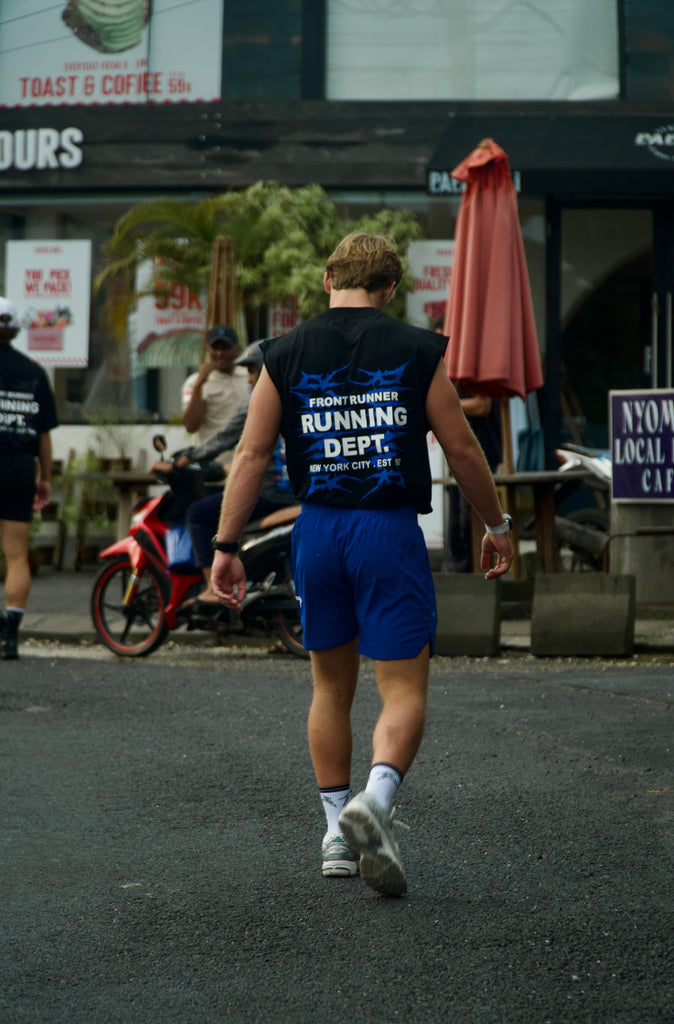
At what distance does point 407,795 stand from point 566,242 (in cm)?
1103

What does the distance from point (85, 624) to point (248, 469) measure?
616 cm

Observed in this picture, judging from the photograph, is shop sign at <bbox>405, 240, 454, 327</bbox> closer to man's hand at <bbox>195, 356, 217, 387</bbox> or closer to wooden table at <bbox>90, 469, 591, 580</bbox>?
wooden table at <bbox>90, 469, 591, 580</bbox>

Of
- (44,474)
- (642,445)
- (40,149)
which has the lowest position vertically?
(44,474)

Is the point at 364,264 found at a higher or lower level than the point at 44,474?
higher

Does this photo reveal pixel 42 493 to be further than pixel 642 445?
No

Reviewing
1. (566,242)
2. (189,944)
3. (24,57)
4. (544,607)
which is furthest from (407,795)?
(24,57)

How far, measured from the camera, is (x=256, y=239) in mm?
13578

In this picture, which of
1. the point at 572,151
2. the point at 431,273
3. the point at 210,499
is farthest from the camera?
the point at 431,273

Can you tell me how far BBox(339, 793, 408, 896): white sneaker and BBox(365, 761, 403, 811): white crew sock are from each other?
4cm

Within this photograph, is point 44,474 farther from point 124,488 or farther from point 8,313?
point 124,488

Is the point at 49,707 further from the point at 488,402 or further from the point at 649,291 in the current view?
the point at 649,291

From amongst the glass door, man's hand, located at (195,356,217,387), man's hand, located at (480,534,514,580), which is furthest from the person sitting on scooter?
the glass door

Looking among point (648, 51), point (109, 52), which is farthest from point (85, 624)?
point (648, 51)

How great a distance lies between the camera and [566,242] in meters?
14.6
